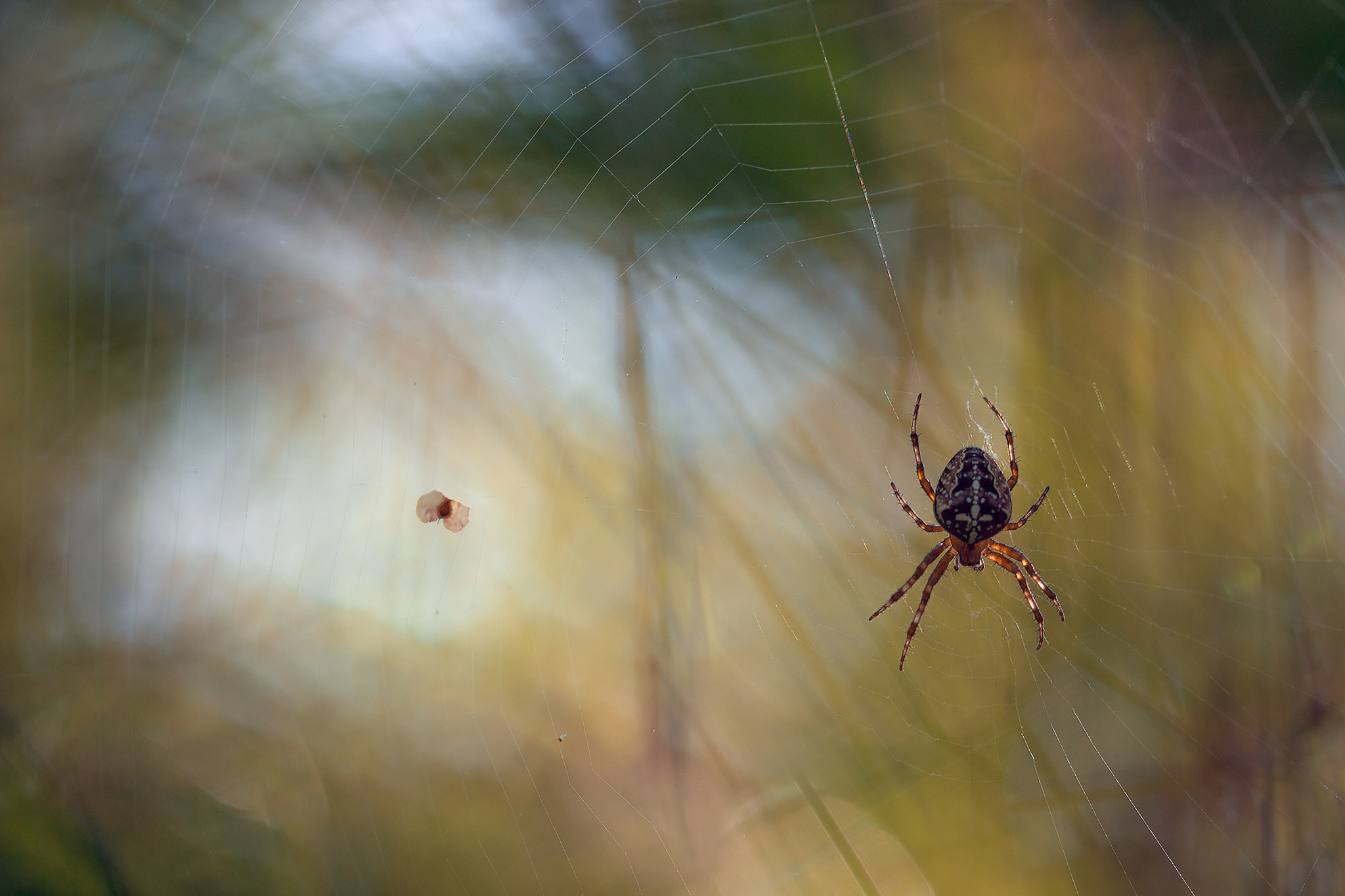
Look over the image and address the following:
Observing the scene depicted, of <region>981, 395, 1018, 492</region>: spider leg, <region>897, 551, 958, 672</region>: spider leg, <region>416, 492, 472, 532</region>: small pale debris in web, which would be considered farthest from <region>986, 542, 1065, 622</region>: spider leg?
<region>416, 492, 472, 532</region>: small pale debris in web

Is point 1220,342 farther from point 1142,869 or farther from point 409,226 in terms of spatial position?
point 409,226

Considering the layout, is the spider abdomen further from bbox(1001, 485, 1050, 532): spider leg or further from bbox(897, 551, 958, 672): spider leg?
bbox(897, 551, 958, 672): spider leg

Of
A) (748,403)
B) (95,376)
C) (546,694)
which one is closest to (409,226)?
(95,376)

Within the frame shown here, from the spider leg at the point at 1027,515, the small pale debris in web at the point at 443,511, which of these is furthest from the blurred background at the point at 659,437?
the spider leg at the point at 1027,515

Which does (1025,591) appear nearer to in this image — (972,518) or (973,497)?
(972,518)

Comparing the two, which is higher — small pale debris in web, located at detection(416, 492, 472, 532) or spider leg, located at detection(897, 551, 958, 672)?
small pale debris in web, located at detection(416, 492, 472, 532)

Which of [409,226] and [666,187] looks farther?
[666,187]
